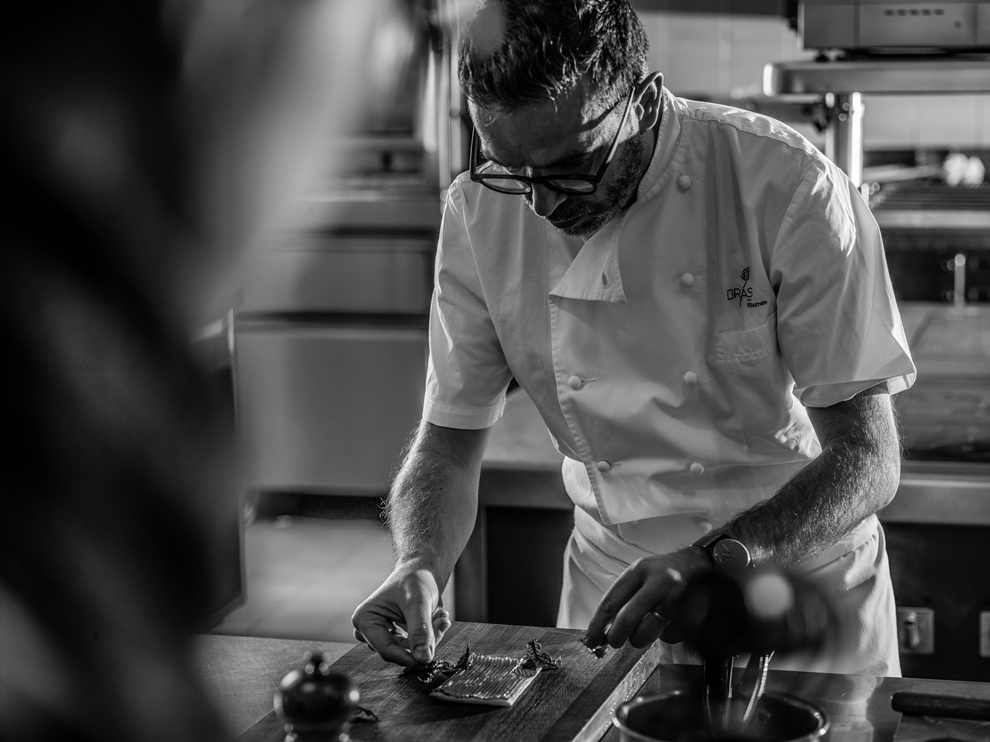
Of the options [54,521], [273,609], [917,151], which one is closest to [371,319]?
[273,609]

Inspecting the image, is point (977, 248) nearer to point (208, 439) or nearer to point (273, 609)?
point (273, 609)

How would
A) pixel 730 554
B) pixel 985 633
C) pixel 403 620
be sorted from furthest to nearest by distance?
pixel 985 633
pixel 403 620
pixel 730 554

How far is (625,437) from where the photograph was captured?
1518 mm

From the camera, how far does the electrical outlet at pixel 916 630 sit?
→ 198 centimetres

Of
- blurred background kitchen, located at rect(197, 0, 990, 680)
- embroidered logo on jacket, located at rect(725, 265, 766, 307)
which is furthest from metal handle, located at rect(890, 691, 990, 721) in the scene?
blurred background kitchen, located at rect(197, 0, 990, 680)

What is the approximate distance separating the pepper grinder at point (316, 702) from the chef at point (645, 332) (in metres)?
0.24

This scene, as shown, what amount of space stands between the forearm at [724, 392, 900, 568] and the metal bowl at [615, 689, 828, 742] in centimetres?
32

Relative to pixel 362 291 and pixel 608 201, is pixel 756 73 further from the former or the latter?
pixel 608 201

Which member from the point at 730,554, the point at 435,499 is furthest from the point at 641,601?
the point at 435,499

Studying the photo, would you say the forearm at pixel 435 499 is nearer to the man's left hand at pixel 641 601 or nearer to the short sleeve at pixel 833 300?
the man's left hand at pixel 641 601

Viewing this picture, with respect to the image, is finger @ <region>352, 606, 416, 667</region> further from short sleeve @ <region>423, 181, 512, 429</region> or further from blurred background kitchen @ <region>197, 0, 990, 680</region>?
short sleeve @ <region>423, 181, 512, 429</region>

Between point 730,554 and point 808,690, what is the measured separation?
0.15 metres

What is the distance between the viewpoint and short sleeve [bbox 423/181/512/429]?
1.56 metres

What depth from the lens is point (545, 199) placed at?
4.26ft
